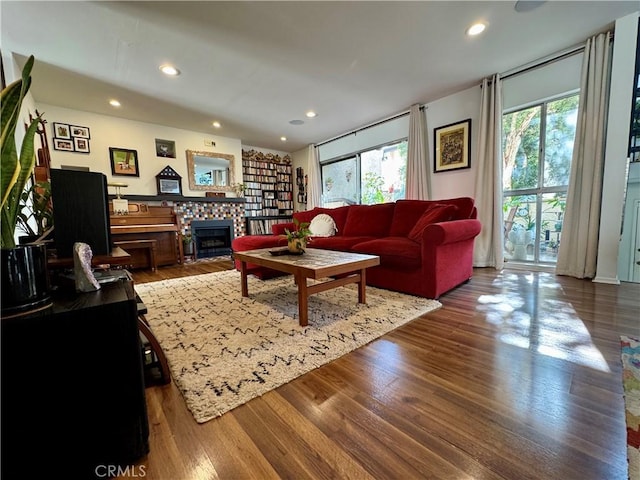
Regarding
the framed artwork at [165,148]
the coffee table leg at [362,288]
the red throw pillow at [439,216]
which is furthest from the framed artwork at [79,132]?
the red throw pillow at [439,216]

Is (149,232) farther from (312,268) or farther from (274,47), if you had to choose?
(312,268)

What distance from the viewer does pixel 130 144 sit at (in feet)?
14.1

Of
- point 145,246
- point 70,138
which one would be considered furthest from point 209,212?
point 70,138

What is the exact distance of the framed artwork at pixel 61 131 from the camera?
3726mm

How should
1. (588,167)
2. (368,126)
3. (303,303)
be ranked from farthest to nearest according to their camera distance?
1. (368,126)
2. (588,167)
3. (303,303)

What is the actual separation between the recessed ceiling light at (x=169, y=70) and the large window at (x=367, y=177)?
3.39 metres

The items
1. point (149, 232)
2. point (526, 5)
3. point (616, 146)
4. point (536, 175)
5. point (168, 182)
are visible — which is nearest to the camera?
point (526, 5)

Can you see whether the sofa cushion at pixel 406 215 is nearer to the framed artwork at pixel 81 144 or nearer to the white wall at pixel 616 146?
the white wall at pixel 616 146

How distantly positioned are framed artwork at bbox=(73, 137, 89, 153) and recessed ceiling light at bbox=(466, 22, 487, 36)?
5.25m

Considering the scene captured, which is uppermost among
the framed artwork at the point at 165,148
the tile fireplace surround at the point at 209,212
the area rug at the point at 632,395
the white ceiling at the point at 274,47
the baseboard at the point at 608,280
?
the white ceiling at the point at 274,47

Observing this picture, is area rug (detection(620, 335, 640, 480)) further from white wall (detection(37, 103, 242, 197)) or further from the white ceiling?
white wall (detection(37, 103, 242, 197))

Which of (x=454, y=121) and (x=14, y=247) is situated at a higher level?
(x=454, y=121)

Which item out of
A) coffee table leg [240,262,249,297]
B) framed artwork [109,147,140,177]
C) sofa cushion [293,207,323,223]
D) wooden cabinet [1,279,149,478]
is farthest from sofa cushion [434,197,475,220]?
framed artwork [109,147,140,177]

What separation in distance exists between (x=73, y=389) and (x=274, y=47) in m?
3.03
